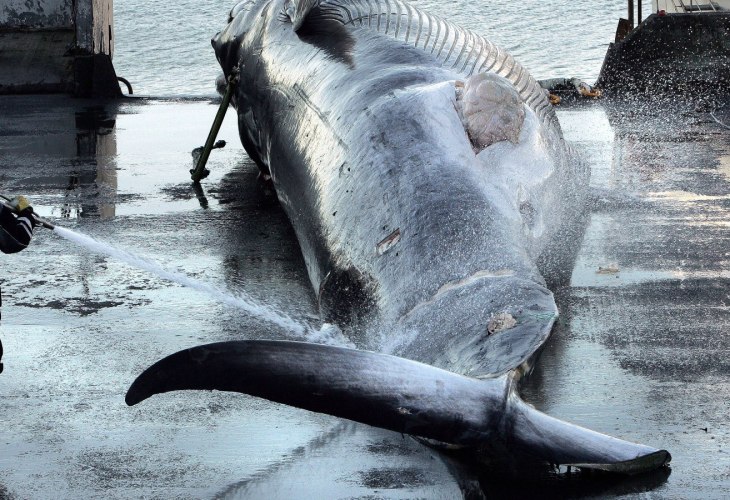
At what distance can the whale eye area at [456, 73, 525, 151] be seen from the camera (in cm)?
609

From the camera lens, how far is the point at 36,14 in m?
16.3

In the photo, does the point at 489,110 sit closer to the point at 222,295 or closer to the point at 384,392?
the point at 222,295

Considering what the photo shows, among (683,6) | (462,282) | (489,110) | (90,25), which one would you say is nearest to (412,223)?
(462,282)

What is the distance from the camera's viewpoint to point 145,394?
397cm

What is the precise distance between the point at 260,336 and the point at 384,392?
243cm

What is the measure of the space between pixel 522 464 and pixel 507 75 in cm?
385

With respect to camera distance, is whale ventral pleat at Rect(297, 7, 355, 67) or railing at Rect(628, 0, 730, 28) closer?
whale ventral pleat at Rect(297, 7, 355, 67)

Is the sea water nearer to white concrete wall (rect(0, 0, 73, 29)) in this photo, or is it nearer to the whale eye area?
white concrete wall (rect(0, 0, 73, 29))

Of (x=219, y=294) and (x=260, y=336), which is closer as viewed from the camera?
(x=260, y=336)

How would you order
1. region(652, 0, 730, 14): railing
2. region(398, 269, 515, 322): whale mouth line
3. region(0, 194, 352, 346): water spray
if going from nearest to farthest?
region(398, 269, 515, 322): whale mouth line
region(0, 194, 352, 346): water spray
region(652, 0, 730, 14): railing

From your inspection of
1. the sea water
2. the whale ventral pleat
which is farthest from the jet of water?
the sea water

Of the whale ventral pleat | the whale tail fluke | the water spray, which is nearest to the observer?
the whale tail fluke

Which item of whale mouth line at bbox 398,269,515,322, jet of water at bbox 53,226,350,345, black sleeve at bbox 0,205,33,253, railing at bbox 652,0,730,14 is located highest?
black sleeve at bbox 0,205,33,253

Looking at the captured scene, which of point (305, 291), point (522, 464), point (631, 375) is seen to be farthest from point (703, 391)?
Answer: point (305, 291)
